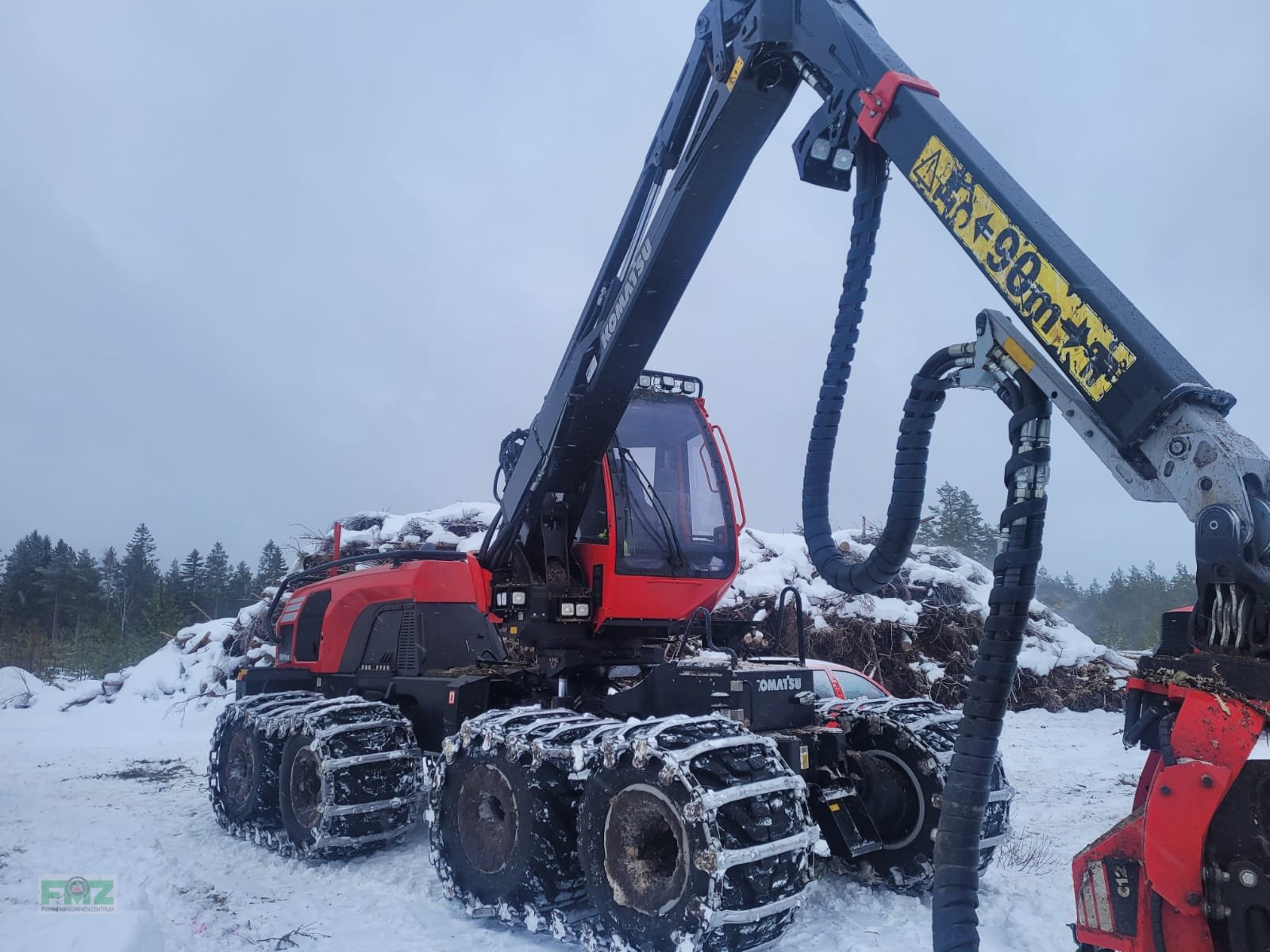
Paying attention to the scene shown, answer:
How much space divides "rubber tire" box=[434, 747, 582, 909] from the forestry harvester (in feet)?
0.05

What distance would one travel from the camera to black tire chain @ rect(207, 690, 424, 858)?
18.9 ft

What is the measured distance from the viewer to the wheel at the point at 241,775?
6.60 metres

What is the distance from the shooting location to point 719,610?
512 inches

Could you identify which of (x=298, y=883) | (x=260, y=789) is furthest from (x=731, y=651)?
(x=260, y=789)

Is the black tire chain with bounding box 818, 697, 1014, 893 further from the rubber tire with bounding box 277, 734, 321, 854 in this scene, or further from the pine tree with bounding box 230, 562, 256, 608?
the pine tree with bounding box 230, 562, 256, 608

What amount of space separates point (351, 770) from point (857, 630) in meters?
8.55

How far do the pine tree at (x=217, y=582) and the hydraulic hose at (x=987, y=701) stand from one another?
57.7m

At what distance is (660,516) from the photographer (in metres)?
5.91

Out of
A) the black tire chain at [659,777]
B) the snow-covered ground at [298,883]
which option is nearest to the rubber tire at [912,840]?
the snow-covered ground at [298,883]

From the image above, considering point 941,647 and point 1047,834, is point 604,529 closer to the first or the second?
point 1047,834

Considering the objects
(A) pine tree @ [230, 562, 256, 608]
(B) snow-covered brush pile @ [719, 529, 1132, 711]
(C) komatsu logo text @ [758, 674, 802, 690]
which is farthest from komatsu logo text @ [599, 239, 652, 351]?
(A) pine tree @ [230, 562, 256, 608]

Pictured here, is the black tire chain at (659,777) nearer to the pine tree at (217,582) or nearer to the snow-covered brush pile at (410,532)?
the snow-covered brush pile at (410,532)

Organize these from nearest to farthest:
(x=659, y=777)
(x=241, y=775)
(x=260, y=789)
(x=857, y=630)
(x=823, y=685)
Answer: (x=659, y=777) → (x=260, y=789) → (x=241, y=775) → (x=823, y=685) → (x=857, y=630)

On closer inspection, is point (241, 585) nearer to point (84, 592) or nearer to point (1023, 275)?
point (84, 592)
